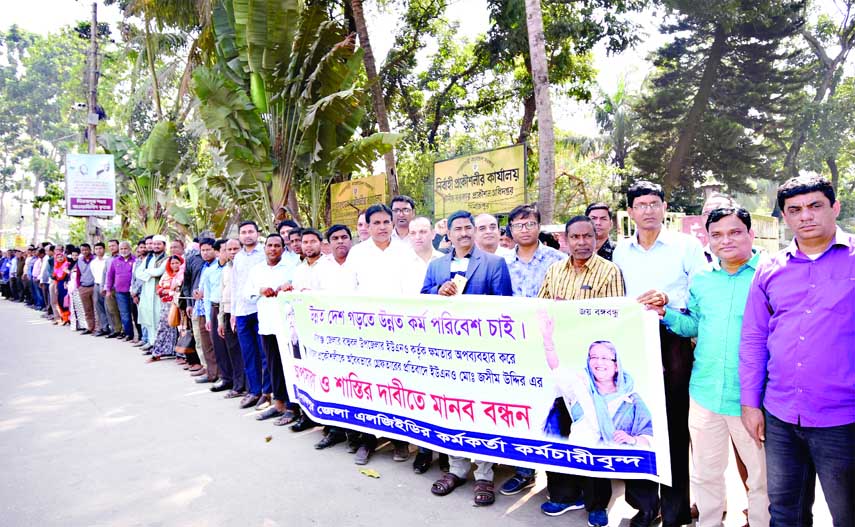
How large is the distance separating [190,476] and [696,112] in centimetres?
2158

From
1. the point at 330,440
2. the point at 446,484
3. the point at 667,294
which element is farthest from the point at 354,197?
the point at 667,294

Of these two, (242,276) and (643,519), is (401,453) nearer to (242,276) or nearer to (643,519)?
(643,519)

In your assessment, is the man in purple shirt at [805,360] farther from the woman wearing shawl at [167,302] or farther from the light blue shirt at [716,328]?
the woman wearing shawl at [167,302]

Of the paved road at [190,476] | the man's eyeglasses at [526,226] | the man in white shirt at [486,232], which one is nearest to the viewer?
the paved road at [190,476]

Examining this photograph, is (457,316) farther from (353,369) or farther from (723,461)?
(723,461)

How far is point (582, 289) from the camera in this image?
3.34 metres

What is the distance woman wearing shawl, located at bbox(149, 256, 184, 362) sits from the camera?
8.69 metres

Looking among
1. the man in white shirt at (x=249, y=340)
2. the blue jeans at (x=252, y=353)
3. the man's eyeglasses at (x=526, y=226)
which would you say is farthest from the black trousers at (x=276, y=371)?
the man's eyeglasses at (x=526, y=226)

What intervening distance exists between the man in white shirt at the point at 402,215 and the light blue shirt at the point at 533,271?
1.42m

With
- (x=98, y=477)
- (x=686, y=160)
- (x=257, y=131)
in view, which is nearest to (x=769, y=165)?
(x=686, y=160)

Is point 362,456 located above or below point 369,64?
below

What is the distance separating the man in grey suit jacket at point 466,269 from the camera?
3828mm

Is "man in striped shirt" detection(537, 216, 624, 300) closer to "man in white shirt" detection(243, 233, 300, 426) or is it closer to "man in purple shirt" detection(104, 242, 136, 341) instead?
"man in white shirt" detection(243, 233, 300, 426)

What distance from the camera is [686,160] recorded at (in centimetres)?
2119
